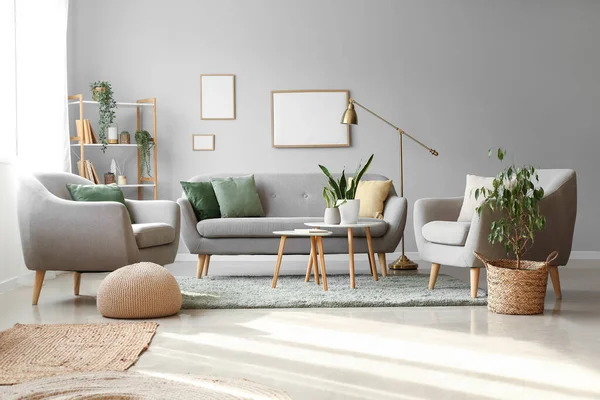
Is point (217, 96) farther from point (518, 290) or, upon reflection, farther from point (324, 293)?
point (518, 290)

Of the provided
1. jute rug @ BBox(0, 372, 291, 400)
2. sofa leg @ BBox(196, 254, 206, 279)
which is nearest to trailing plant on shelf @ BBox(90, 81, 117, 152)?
sofa leg @ BBox(196, 254, 206, 279)

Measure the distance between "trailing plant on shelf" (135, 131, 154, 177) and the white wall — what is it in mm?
1710

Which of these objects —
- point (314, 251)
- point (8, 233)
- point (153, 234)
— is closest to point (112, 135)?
point (8, 233)

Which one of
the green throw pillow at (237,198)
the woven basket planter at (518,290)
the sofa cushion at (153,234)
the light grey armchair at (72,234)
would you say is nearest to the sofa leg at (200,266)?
the green throw pillow at (237,198)

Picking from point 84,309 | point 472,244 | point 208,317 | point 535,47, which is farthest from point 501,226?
point 535,47

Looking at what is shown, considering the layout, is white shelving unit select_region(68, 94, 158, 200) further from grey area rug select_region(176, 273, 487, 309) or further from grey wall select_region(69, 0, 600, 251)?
grey area rug select_region(176, 273, 487, 309)

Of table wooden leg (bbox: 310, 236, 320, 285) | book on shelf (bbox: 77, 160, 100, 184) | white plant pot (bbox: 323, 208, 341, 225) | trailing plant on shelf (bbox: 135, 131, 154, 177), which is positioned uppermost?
trailing plant on shelf (bbox: 135, 131, 154, 177)

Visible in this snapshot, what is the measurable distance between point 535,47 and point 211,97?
312cm

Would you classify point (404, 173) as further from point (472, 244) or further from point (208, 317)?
Answer: point (208, 317)

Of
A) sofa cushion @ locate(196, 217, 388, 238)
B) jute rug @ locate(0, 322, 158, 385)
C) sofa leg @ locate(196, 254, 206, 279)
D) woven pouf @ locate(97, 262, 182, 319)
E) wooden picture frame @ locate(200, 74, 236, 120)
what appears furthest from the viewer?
wooden picture frame @ locate(200, 74, 236, 120)

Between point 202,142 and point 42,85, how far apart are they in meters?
1.65

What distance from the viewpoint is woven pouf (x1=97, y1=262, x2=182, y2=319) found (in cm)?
397

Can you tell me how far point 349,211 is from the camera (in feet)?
16.2

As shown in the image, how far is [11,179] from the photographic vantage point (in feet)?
17.4
